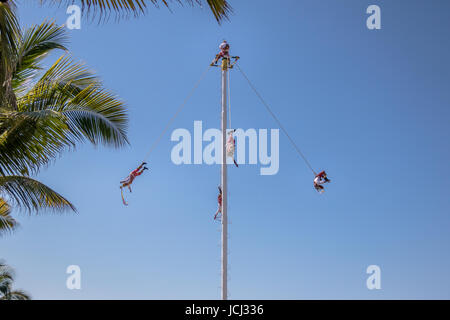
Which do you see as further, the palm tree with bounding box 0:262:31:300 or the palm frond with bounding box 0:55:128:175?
the palm tree with bounding box 0:262:31:300

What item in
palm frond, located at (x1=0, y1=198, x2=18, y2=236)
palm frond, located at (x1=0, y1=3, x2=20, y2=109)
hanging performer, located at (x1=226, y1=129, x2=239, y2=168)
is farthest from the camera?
hanging performer, located at (x1=226, y1=129, x2=239, y2=168)

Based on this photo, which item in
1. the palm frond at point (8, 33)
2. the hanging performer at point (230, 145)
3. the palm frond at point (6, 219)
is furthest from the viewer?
the hanging performer at point (230, 145)

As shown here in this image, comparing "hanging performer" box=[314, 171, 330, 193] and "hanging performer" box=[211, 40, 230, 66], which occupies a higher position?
"hanging performer" box=[211, 40, 230, 66]

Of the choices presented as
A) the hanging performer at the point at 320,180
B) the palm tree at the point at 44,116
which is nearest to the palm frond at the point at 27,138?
the palm tree at the point at 44,116

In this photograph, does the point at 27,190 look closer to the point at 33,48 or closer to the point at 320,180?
→ the point at 33,48

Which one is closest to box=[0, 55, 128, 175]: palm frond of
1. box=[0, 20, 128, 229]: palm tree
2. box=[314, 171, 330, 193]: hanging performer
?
box=[0, 20, 128, 229]: palm tree

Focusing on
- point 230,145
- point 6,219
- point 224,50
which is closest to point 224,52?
point 224,50

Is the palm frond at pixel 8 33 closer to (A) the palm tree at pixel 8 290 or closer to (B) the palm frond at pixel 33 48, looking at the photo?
(B) the palm frond at pixel 33 48

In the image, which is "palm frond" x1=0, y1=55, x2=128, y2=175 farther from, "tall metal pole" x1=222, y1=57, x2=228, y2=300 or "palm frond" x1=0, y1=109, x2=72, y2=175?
"tall metal pole" x1=222, y1=57, x2=228, y2=300

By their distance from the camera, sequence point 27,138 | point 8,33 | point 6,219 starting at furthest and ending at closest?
point 6,219 < point 27,138 < point 8,33

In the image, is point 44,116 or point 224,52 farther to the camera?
point 224,52
